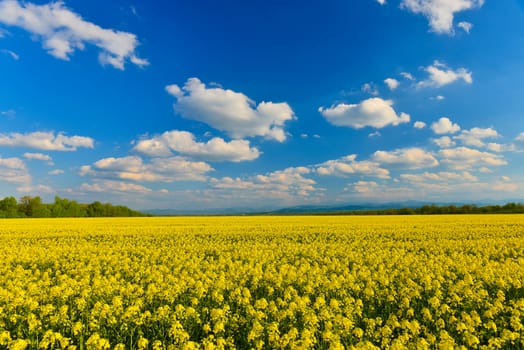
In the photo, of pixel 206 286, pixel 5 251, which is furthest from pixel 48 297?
pixel 5 251

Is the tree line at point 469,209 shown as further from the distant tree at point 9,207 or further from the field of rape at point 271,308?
the distant tree at point 9,207

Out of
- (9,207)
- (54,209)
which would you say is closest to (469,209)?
(54,209)

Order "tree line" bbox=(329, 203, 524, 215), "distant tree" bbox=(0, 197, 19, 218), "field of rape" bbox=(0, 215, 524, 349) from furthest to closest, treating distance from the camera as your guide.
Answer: "distant tree" bbox=(0, 197, 19, 218), "tree line" bbox=(329, 203, 524, 215), "field of rape" bbox=(0, 215, 524, 349)

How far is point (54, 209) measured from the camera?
86.5 meters

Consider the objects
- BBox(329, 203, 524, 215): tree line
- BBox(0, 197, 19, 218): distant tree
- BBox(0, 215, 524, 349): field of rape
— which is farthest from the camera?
BBox(0, 197, 19, 218): distant tree

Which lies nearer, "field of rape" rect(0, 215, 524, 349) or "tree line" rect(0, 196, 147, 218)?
"field of rape" rect(0, 215, 524, 349)

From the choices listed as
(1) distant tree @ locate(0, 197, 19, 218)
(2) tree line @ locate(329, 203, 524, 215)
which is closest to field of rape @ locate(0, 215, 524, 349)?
(2) tree line @ locate(329, 203, 524, 215)

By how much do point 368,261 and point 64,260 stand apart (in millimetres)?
12328

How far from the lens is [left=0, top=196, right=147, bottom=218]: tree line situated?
82125mm

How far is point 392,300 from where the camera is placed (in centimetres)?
732

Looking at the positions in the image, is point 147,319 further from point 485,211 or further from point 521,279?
point 485,211

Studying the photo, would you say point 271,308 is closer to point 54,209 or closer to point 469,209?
point 469,209

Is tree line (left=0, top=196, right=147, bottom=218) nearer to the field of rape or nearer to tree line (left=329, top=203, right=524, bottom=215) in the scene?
tree line (left=329, top=203, right=524, bottom=215)

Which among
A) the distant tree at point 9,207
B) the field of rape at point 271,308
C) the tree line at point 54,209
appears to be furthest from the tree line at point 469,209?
the distant tree at point 9,207
